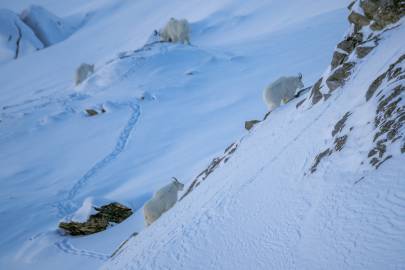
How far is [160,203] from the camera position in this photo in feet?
31.5

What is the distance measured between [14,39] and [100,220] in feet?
149

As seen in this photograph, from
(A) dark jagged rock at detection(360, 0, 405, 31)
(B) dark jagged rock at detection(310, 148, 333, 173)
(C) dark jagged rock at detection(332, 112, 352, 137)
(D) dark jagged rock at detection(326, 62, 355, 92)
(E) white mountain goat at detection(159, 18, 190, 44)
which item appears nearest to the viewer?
(B) dark jagged rock at detection(310, 148, 333, 173)

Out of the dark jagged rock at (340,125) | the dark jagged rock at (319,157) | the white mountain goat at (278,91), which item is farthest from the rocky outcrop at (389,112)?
the white mountain goat at (278,91)

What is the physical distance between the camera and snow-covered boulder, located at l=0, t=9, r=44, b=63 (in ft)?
160

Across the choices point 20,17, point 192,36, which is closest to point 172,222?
point 192,36

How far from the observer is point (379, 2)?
25.6 ft

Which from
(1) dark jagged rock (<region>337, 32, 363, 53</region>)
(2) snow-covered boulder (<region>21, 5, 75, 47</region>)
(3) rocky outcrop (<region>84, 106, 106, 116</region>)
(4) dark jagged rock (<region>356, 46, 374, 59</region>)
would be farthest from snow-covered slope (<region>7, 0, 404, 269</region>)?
(2) snow-covered boulder (<region>21, 5, 75, 47</region>)

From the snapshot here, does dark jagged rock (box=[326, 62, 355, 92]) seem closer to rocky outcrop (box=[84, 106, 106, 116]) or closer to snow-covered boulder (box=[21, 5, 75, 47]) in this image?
rocky outcrop (box=[84, 106, 106, 116])

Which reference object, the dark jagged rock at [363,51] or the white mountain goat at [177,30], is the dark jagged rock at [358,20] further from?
the white mountain goat at [177,30]

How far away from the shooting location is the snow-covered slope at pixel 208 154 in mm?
4379

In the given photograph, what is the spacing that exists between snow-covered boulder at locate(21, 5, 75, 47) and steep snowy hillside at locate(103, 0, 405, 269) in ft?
167

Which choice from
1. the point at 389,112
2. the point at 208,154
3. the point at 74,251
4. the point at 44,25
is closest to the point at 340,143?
the point at 389,112

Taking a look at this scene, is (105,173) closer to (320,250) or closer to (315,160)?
(315,160)

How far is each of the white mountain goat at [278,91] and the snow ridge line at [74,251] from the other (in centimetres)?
616
